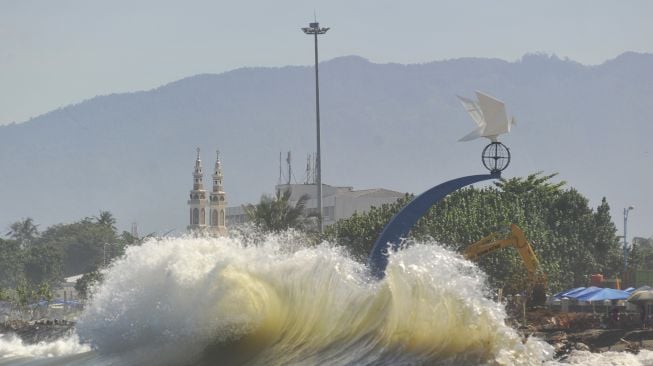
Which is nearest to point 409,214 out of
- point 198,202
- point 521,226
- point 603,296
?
point 603,296

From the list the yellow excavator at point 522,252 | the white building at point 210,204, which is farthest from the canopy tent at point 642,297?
the white building at point 210,204

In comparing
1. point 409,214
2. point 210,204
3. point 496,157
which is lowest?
point 409,214

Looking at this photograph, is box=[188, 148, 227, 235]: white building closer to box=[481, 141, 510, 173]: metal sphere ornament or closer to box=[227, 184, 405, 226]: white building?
box=[227, 184, 405, 226]: white building

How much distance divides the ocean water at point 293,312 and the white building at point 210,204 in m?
139

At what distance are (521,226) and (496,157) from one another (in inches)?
1469

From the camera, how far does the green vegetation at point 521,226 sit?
228 feet

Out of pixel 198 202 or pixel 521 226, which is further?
pixel 198 202

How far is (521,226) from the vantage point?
246 feet

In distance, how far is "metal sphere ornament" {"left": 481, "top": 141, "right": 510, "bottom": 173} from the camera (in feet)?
126

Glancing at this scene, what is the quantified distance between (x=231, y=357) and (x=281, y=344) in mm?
1169

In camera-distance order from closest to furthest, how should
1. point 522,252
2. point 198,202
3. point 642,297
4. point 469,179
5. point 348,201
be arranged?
point 469,179 → point 642,297 → point 522,252 → point 348,201 → point 198,202

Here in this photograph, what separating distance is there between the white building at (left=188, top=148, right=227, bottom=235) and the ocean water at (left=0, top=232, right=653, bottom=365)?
13892cm

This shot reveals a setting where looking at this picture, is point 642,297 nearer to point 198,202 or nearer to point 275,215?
point 275,215

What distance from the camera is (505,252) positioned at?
67.3 metres
